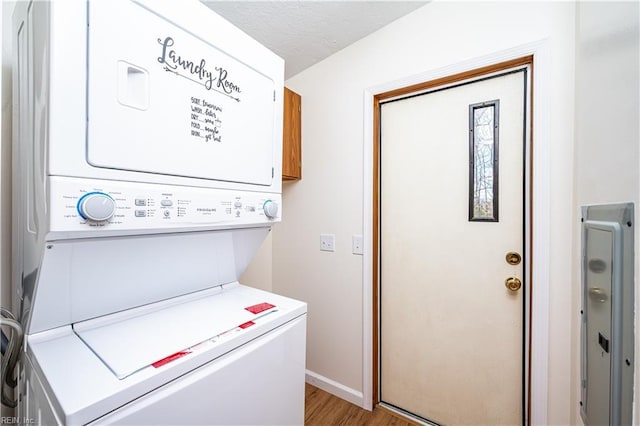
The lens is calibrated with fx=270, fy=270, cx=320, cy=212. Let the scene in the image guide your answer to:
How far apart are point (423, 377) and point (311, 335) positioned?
91 centimetres

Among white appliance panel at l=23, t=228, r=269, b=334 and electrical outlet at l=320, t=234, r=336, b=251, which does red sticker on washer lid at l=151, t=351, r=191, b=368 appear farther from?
electrical outlet at l=320, t=234, r=336, b=251

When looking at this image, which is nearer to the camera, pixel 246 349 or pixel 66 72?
pixel 66 72

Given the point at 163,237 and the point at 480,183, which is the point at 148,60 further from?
the point at 480,183

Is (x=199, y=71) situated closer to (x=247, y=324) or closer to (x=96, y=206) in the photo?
(x=96, y=206)

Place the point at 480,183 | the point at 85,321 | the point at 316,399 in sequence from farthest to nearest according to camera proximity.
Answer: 1. the point at 316,399
2. the point at 480,183
3. the point at 85,321

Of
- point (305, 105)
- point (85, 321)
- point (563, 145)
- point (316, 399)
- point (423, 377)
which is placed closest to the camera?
point (85, 321)

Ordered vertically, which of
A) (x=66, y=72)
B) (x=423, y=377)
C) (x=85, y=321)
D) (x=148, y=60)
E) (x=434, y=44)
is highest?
(x=434, y=44)

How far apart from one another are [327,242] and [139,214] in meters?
1.51

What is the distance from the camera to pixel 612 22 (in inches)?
32.7

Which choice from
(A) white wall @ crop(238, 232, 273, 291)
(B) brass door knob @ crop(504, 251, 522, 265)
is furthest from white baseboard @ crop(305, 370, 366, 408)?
(B) brass door knob @ crop(504, 251, 522, 265)

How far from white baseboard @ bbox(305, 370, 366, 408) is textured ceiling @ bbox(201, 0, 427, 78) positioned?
261 centimetres

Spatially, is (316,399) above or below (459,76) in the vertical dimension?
below

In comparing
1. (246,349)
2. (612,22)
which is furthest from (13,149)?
(612,22)

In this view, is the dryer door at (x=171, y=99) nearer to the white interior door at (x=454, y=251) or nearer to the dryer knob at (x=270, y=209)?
the dryer knob at (x=270, y=209)
